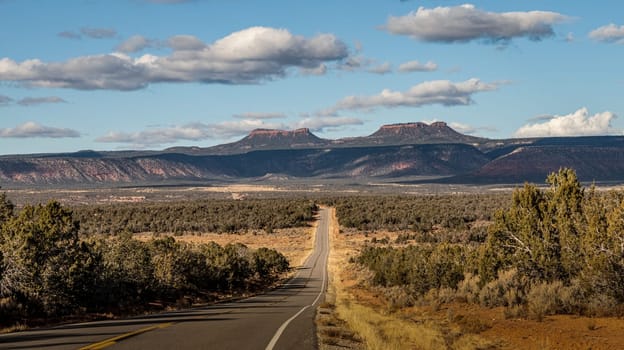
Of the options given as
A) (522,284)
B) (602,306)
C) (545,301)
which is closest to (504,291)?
(522,284)

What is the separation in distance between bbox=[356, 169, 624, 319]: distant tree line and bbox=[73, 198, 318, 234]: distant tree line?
55319 mm

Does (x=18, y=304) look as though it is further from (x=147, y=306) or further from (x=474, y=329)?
(x=474, y=329)

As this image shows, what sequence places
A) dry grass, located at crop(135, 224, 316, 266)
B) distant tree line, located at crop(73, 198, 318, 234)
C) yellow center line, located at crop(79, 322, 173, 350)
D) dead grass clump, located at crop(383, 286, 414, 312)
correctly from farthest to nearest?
distant tree line, located at crop(73, 198, 318, 234) < dry grass, located at crop(135, 224, 316, 266) < dead grass clump, located at crop(383, 286, 414, 312) < yellow center line, located at crop(79, 322, 173, 350)

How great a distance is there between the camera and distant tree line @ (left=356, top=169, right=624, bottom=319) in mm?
21266

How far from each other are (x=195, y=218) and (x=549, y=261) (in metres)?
78.0

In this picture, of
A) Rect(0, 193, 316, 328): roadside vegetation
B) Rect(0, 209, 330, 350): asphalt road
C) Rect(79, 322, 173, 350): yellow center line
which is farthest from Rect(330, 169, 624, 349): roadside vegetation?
Rect(0, 193, 316, 328): roadside vegetation

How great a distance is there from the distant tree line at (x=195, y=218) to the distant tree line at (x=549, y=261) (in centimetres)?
5532

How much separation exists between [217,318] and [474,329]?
7.55 meters

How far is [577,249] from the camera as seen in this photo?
24281mm

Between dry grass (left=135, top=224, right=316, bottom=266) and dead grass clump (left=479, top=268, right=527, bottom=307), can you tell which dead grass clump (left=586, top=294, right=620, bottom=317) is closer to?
dead grass clump (left=479, top=268, right=527, bottom=307)

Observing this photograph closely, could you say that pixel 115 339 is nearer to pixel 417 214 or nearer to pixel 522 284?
pixel 522 284

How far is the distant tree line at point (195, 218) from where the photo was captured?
282 feet

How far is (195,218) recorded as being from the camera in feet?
324

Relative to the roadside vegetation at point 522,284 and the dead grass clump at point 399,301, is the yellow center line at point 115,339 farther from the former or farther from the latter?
the dead grass clump at point 399,301
